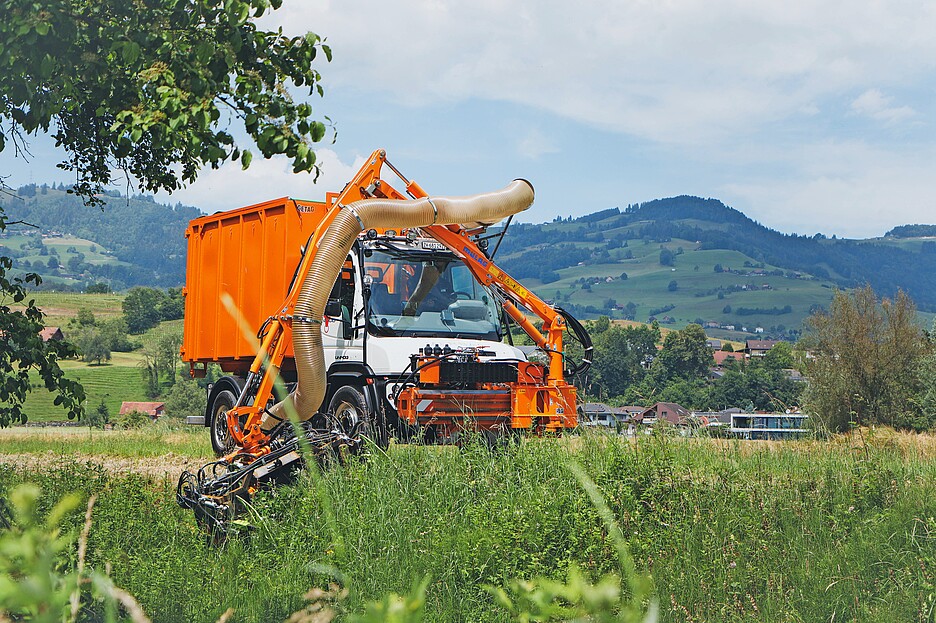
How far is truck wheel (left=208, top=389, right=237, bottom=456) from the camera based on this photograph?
14773 mm

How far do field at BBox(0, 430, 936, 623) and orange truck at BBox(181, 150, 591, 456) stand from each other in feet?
7.05

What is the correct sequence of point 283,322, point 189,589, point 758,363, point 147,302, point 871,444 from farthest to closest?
point 147,302
point 758,363
point 283,322
point 871,444
point 189,589

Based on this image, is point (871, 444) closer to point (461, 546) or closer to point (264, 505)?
point (461, 546)

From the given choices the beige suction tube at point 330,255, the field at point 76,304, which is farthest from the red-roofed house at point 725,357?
the field at point 76,304

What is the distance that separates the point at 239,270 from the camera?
1434 cm

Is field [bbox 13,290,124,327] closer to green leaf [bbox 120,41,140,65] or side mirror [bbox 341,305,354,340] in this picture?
side mirror [bbox 341,305,354,340]

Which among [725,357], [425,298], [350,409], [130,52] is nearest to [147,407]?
[725,357]

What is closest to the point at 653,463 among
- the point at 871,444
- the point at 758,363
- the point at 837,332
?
the point at 871,444

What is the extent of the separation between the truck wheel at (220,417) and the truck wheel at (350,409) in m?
3.46

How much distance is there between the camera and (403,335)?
39.9ft

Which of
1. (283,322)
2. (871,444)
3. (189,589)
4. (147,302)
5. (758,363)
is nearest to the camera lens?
(189,589)

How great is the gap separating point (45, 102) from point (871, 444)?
819 centimetres

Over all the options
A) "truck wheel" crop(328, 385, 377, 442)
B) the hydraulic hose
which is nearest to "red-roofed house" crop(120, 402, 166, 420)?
"truck wheel" crop(328, 385, 377, 442)

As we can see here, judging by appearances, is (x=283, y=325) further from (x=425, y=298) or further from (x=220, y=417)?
(x=220, y=417)
